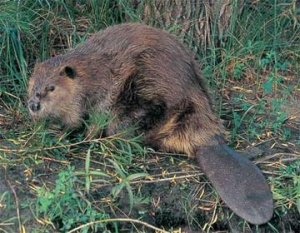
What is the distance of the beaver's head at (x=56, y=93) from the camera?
3.36m

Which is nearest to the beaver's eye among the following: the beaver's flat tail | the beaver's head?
the beaver's head

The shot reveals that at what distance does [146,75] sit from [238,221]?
759mm

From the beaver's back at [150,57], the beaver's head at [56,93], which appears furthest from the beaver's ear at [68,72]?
the beaver's back at [150,57]

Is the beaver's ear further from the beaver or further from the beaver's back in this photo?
the beaver's back

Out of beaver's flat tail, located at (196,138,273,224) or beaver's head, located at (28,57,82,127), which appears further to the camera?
beaver's head, located at (28,57,82,127)

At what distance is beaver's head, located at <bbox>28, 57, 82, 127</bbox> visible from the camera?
3359 millimetres

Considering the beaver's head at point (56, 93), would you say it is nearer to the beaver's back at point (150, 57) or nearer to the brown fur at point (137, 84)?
the brown fur at point (137, 84)

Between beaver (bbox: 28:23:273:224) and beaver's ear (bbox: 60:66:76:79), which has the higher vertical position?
beaver's ear (bbox: 60:66:76:79)

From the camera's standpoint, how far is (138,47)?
3.49 m

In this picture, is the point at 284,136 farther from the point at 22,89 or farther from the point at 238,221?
the point at 22,89

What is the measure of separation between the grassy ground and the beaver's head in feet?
0.24

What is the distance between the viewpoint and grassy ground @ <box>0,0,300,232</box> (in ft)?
9.96

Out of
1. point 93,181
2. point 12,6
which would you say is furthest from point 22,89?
point 93,181

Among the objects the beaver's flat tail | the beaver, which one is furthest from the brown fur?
the beaver's flat tail
